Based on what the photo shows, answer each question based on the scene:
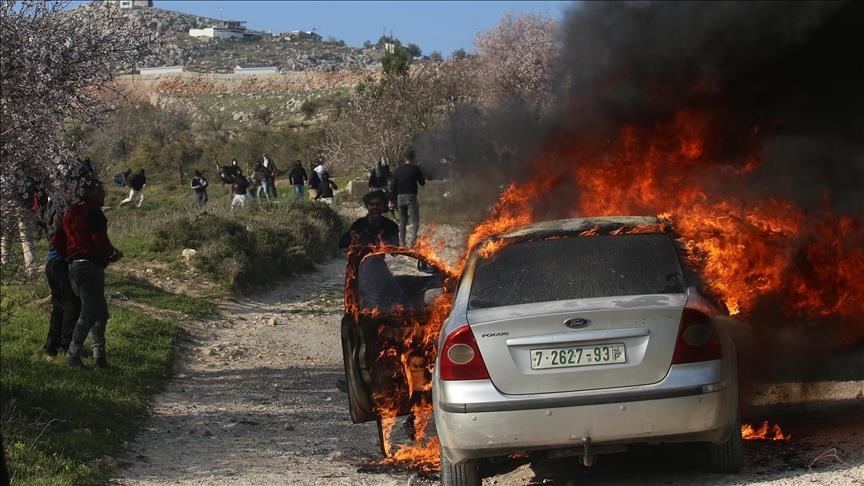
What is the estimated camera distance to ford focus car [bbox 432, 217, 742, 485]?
6207 mm

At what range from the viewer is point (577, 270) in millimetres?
6824

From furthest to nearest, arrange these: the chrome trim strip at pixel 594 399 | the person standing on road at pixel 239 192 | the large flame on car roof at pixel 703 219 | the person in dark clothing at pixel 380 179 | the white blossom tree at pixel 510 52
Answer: the white blossom tree at pixel 510 52 < the person standing on road at pixel 239 192 < the person in dark clothing at pixel 380 179 < the large flame on car roof at pixel 703 219 < the chrome trim strip at pixel 594 399

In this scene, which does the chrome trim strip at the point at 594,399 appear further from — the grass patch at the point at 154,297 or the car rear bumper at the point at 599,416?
the grass patch at the point at 154,297

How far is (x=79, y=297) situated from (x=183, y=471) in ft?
12.6

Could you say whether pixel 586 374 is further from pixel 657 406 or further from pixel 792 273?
pixel 792 273

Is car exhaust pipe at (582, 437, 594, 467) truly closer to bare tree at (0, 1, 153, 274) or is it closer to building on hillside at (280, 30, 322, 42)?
bare tree at (0, 1, 153, 274)

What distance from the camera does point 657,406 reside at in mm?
6188

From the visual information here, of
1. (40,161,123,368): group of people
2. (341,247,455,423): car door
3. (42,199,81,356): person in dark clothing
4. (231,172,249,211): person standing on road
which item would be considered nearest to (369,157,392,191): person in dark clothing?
(231,172,249,211): person standing on road

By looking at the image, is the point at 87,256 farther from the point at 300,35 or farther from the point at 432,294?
the point at 300,35

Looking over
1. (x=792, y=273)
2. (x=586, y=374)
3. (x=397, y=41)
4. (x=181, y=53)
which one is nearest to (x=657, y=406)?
(x=586, y=374)

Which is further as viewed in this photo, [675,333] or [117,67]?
[117,67]

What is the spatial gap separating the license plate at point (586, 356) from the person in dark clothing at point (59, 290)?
6.41 m

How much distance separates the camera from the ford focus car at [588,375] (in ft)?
20.4

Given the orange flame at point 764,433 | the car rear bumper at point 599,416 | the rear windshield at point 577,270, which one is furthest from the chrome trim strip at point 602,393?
the orange flame at point 764,433
